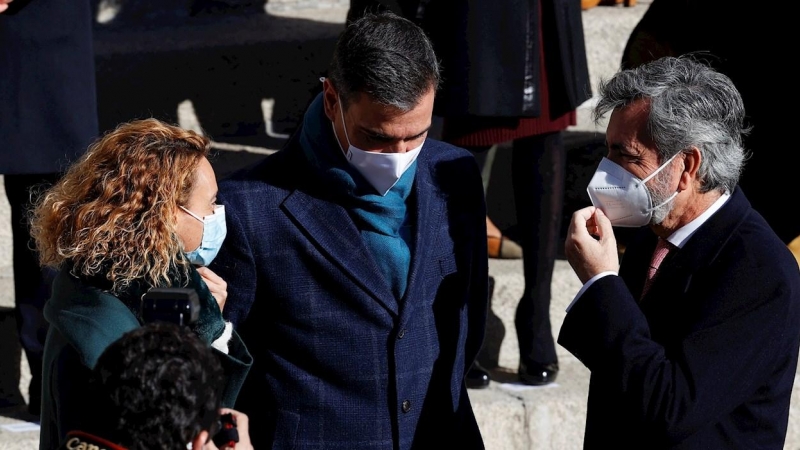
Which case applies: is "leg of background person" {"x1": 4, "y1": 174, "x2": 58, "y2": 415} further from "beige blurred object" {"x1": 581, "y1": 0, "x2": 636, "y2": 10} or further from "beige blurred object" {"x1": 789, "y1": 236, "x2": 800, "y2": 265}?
"beige blurred object" {"x1": 581, "y1": 0, "x2": 636, "y2": 10}

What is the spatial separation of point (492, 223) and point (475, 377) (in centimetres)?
93

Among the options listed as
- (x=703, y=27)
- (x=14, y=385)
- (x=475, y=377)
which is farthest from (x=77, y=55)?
(x=703, y=27)

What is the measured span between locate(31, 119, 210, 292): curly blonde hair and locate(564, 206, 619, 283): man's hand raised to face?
0.85m

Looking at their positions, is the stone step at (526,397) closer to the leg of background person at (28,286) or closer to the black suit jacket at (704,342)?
the leg of background person at (28,286)

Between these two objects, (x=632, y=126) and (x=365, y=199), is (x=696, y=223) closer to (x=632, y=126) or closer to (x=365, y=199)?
(x=632, y=126)

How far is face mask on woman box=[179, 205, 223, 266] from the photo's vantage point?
272 cm

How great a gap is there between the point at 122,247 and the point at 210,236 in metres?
0.24

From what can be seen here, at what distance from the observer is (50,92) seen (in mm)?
3918

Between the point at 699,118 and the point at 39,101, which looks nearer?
the point at 699,118

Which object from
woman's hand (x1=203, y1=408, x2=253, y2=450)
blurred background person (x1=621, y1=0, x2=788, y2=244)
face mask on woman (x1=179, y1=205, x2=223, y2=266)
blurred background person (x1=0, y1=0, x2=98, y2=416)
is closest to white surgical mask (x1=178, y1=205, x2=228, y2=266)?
face mask on woman (x1=179, y1=205, x2=223, y2=266)

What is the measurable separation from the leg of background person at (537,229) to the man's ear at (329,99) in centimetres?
168

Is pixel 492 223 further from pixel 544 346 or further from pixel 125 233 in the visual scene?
pixel 125 233

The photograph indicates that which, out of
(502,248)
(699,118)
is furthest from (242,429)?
(502,248)

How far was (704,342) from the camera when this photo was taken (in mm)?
2506
